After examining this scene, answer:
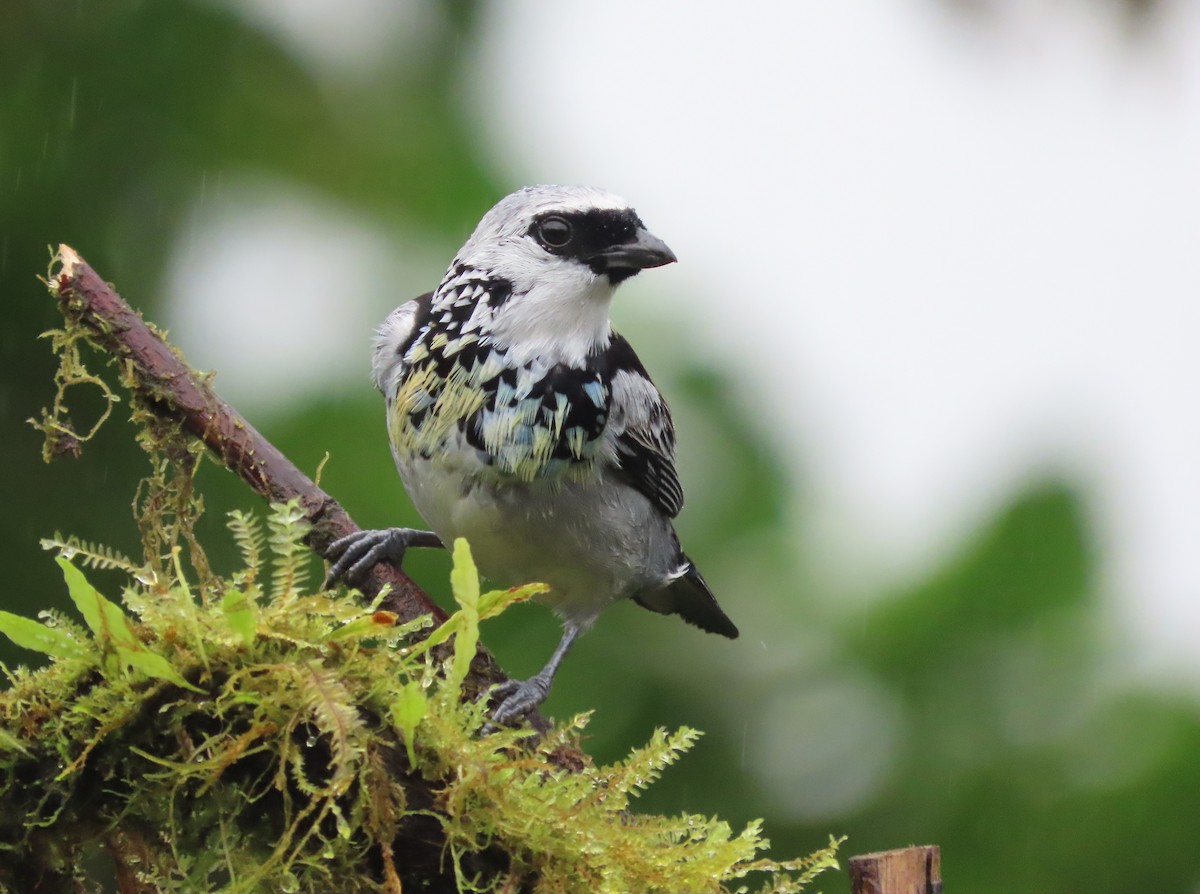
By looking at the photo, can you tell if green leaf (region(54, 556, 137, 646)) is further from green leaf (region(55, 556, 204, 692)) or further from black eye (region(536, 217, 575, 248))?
black eye (region(536, 217, 575, 248))

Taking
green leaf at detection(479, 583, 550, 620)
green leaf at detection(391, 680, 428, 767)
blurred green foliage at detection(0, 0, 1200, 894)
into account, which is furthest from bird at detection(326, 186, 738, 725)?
green leaf at detection(391, 680, 428, 767)

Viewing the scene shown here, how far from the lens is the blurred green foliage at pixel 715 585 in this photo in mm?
3072

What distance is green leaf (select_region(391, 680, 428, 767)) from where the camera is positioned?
5.02 feet

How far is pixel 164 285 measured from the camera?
329 centimetres

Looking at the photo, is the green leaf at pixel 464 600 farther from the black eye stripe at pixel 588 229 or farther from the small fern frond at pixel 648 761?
the black eye stripe at pixel 588 229

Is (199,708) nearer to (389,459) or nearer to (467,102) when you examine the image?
(389,459)

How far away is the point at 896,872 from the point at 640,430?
1334 mm

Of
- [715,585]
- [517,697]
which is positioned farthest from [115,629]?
[715,585]

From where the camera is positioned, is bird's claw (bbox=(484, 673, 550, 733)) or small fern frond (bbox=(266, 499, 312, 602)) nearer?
small fern frond (bbox=(266, 499, 312, 602))

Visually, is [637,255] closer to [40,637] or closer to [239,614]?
[239,614]

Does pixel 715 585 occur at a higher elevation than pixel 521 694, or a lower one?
higher

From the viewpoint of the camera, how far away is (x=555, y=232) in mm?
2691

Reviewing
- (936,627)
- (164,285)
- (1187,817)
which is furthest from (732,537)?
(164,285)

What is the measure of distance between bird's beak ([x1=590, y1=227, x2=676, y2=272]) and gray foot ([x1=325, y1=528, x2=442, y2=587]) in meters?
0.70
